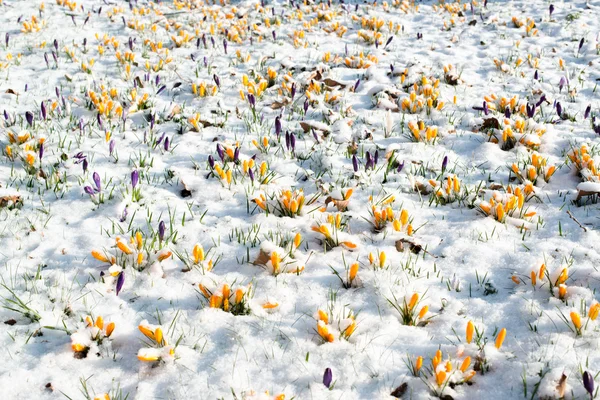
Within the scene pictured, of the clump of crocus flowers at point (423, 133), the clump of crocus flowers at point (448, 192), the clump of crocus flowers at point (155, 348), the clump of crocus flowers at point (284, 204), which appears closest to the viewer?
the clump of crocus flowers at point (155, 348)

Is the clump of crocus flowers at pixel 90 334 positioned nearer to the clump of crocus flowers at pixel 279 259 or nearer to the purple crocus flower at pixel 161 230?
the purple crocus flower at pixel 161 230

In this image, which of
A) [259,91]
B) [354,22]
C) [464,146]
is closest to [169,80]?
[259,91]

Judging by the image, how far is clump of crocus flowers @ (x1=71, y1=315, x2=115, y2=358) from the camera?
267 cm

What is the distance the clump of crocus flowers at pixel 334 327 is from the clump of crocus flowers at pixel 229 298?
0.51 metres

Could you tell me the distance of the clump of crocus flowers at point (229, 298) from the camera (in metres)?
2.96

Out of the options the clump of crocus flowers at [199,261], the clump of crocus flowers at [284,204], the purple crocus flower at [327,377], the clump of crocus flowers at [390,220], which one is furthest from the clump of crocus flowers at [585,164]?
the clump of crocus flowers at [199,261]

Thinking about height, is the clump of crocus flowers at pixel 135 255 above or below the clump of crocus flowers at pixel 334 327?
above

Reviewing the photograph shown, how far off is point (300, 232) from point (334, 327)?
1.11 meters

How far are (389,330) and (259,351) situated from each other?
797mm

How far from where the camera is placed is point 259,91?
682cm

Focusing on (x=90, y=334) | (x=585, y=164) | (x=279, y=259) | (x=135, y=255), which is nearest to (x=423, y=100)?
(x=585, y=164)

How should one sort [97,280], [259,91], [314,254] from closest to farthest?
[97,280], [314,254], [259,91]

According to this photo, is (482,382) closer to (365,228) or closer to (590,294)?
(590,294)

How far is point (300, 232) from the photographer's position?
3801 millimetres
